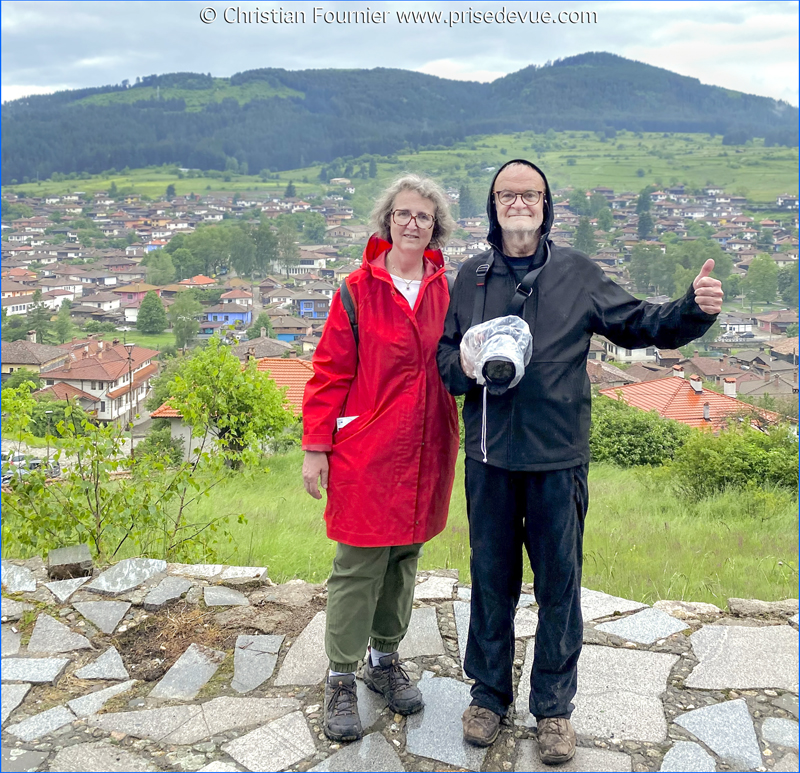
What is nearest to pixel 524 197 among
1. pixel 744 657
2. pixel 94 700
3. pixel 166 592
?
pixel 744 657

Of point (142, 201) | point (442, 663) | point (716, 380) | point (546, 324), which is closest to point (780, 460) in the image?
point (442, 663)

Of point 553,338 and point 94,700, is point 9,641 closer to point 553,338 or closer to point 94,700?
point 94,700

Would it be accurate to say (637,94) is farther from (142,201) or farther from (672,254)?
(672,254)

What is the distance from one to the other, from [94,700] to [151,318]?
Answer: 54.4 metres

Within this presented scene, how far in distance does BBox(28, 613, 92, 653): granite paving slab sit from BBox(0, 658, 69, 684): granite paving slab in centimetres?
8

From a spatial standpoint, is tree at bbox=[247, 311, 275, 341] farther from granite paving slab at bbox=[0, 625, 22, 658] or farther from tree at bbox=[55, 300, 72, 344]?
granite paving slab at bbox=[0, 625, 22, 658]

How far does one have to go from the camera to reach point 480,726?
2359mm

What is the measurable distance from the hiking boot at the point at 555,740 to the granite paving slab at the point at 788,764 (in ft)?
1.92

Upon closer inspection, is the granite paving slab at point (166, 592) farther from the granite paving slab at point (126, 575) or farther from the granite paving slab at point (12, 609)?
the granite paving slab at point (12, 609)

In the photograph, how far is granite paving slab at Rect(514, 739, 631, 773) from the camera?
2.26 meters

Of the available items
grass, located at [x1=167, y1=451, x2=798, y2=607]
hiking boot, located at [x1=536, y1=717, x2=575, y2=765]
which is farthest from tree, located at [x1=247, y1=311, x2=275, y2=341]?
hiking boot, located at [x1=536, y1=717, x2=575, y2=765]

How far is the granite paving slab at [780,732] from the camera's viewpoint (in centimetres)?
237

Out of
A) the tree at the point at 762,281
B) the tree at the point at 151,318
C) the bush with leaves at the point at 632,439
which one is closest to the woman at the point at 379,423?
the bush with leaves at the point at 632,439

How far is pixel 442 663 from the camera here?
2.88 metres
